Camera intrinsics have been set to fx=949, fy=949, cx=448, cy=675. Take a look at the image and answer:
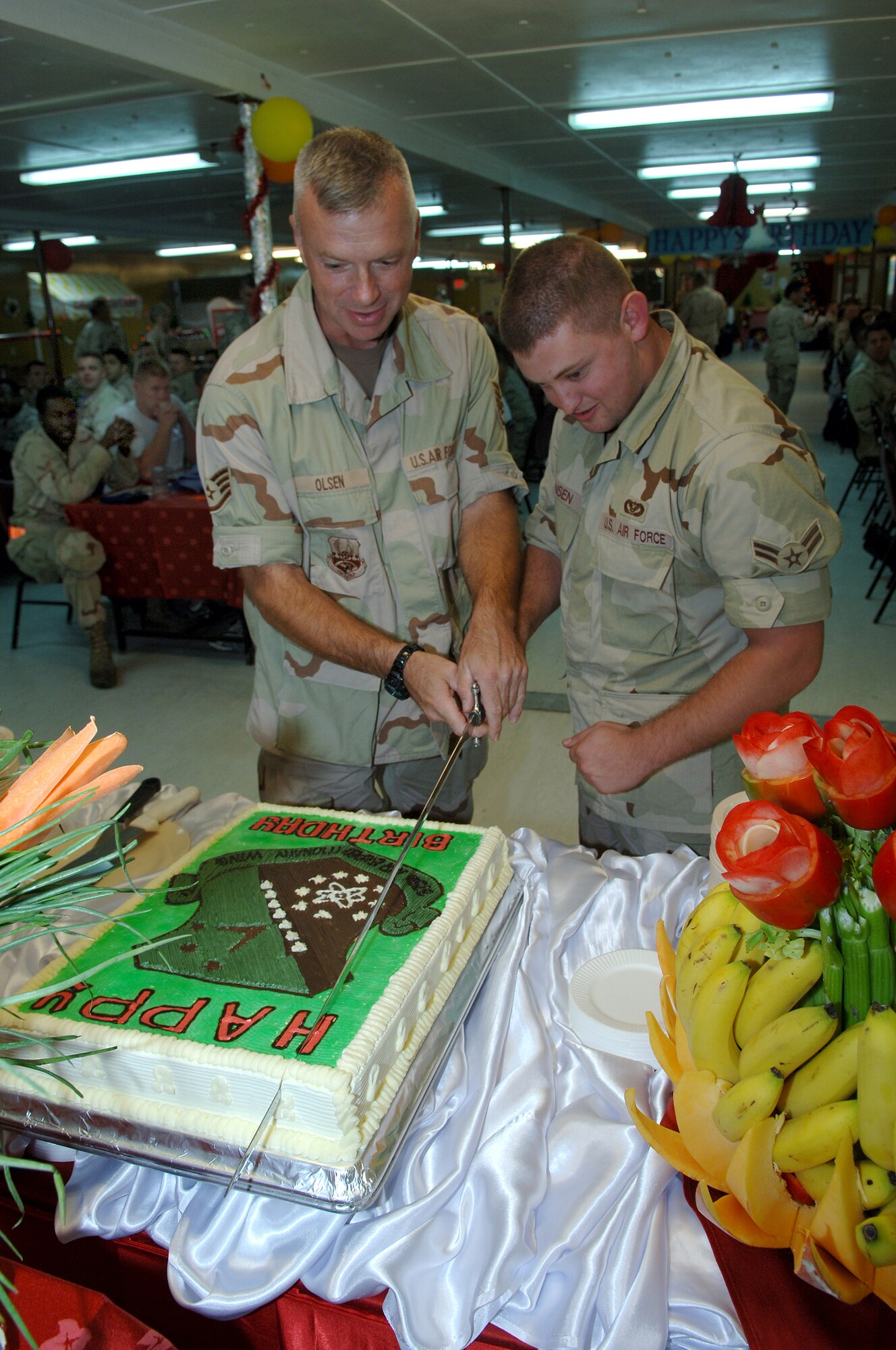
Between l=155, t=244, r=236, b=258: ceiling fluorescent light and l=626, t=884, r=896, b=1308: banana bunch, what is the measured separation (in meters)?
16.4

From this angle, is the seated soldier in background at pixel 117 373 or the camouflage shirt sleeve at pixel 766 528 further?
the seated soldier in background at pixel 117 373

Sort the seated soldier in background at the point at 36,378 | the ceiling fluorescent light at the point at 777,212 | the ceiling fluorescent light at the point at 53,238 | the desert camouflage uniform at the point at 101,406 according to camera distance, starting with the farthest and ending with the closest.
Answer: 1. the ceiling fluorescent light at the point at 777,212
2. the ceiling fluorescent light at the point at 53,238
3. the seated soldier in background at the point at 36,378
4. the desert camouflage uniform at the point at 101,406

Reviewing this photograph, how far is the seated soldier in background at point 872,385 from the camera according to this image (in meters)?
6.80

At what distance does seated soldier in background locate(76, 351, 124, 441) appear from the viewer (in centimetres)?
648

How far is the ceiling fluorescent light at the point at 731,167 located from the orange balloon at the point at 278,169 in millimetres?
5704

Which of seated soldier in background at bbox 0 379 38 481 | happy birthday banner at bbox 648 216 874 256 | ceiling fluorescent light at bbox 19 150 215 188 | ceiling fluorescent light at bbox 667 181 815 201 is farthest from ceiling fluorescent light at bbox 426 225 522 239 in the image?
seated soldier in background at bbox 0 379 38 481

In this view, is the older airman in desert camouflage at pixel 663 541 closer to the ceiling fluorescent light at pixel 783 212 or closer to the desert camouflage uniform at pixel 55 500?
the desert camouflage uniform at pixel 55 500

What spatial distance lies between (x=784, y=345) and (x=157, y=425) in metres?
6.62

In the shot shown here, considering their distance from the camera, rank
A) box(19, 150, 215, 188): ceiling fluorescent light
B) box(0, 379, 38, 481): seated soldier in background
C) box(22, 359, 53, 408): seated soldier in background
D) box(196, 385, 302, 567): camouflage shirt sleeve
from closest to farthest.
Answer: box(196, 385, 302, 567): camouflage shirt sleeve → box(19, 150, 215, 188): ceiling fluorescent light → box(0, 379, 38, 481): seated soldier in background → box(22, 359, 53, 408): seated soldier in background

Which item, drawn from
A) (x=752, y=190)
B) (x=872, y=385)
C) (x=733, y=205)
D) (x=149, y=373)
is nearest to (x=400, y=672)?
(x=149, y=373)

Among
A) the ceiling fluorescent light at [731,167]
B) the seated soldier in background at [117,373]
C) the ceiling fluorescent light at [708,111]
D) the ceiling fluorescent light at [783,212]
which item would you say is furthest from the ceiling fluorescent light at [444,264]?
the seated soldier in background at [117,373]

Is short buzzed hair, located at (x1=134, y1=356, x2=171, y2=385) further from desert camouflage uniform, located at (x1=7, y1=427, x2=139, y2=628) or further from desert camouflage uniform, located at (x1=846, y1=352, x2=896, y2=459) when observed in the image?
desert camouflage uniform, located at (x1=846, y1=352, x2=896, y2=459)

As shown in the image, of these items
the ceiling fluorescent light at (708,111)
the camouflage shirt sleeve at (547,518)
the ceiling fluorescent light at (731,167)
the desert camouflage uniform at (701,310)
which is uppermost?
the ceiling fluorescent light at (731,167)

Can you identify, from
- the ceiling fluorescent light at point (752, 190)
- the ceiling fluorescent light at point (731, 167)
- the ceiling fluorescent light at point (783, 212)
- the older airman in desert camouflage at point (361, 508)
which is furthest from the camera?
the ceiling fluorescent light at point (783, 212)
